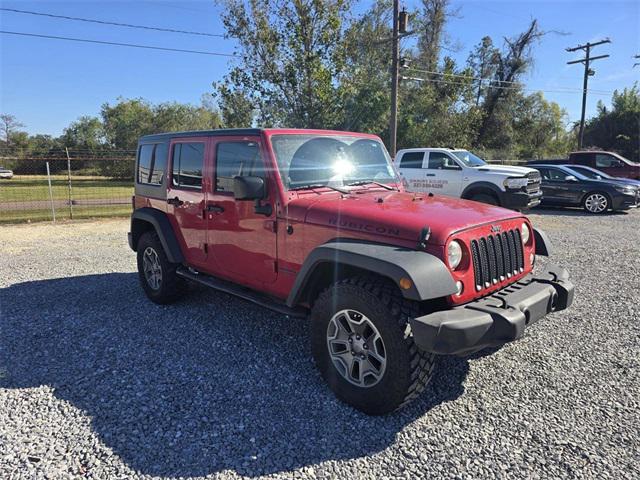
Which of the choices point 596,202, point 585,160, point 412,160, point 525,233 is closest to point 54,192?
point 412,160

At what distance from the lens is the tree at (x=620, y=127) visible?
119 feet

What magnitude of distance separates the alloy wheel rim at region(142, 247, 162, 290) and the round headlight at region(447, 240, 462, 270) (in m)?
3.39

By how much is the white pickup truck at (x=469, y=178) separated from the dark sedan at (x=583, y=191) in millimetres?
2515

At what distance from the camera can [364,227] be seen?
311 centimetres

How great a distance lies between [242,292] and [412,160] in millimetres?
9354

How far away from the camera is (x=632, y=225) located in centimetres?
1120

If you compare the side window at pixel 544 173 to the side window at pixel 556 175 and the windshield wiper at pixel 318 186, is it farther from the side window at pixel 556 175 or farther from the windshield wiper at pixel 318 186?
the windshield wiper at pixel 318 186

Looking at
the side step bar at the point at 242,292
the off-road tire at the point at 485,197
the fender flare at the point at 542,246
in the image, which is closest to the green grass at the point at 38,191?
the off-road tire at the point at 485,197

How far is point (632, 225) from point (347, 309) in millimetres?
11257

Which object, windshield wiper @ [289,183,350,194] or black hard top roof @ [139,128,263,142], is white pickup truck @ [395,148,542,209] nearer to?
black hard top roof @ [139,128,263,142]

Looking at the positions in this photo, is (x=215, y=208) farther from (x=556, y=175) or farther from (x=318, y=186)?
(x=556, y=175)

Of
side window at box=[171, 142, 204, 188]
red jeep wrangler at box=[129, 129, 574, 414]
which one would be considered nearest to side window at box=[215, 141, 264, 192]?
red jeep wrangler at box=[129, 129, 574, 414]

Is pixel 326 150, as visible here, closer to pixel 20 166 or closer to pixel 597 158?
pixel 597 158

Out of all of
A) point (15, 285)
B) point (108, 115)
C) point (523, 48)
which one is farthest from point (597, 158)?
point (108, 115)
